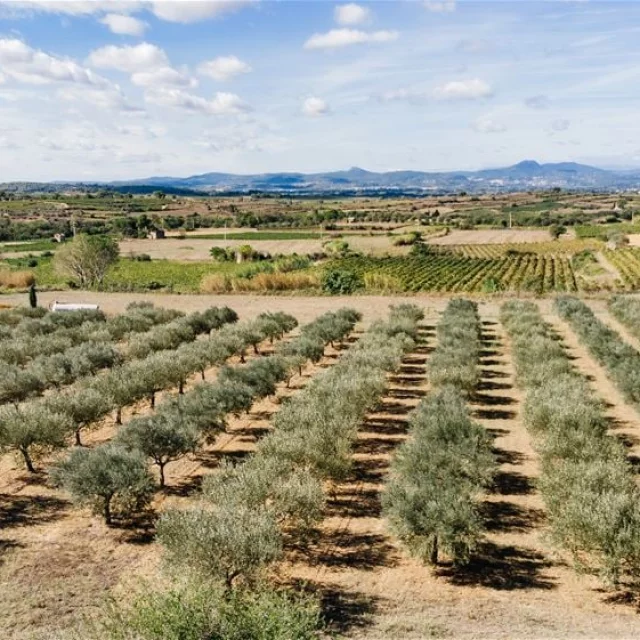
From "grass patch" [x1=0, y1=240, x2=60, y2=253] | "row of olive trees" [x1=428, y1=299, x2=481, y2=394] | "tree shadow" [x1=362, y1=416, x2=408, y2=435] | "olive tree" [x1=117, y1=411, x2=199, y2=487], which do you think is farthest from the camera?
"grass patch" [x1=0, y1=240, x2=60, y2=253]

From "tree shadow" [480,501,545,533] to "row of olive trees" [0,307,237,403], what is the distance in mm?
21377

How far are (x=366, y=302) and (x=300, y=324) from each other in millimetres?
12364

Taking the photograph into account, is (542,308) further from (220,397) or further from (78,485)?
(78,485)

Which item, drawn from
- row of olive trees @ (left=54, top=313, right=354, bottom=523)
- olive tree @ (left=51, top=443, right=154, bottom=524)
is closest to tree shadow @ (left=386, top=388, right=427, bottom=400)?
row of olive trees @ (left=54, top=313, right=354, bottom=523)

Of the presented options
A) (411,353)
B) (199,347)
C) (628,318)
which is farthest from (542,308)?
(199,347)

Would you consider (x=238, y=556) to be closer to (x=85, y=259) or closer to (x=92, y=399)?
(x=92, y=399)

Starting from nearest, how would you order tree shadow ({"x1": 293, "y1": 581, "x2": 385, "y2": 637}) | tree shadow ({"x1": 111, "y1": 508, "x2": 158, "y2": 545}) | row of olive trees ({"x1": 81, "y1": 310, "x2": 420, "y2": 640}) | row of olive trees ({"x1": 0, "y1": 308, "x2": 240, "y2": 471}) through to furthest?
row of olive trees ({"x1": 81, "y1": 310, "x2": 420, "y2": 640}), tree shadow ({"x1": 293, "y1": 581, "x2": 385, "y2": 637}), tree shadow ({"x1": 111, "y1": 508, "x2": 158, "y2": 545}), row of olive trees ({"x1": 0, "y1": 308, "x2": 240, "y2": 471})

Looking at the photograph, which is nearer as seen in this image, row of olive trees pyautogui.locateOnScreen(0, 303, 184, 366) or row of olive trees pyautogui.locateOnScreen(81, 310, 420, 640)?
row of olive trees pyautogui.locateOnScreen(81, 310, 420, 640)

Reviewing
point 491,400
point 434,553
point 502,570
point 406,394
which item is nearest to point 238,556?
point 434,553

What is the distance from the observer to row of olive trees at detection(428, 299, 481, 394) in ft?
99.5

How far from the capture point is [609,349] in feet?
122

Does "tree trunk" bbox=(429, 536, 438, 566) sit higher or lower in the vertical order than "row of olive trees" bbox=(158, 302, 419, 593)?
lower

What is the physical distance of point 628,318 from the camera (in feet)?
163

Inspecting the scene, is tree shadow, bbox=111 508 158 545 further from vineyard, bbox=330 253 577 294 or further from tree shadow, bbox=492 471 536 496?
vineyard, bbox=330 253 577 294
